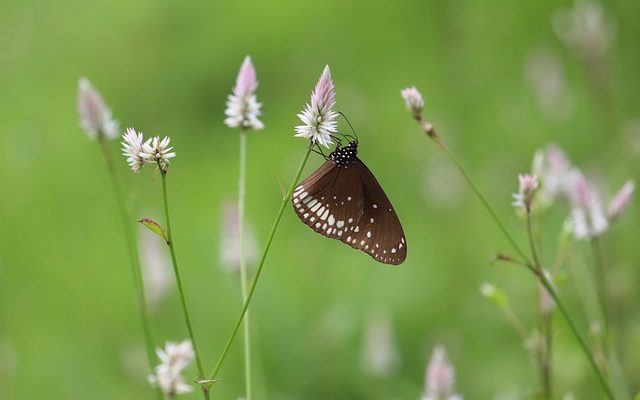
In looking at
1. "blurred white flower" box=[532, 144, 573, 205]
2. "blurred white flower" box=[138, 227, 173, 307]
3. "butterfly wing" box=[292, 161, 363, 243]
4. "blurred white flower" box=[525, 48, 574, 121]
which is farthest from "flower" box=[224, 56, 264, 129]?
"blurred white flower" box=[525, 48, 574, 121]

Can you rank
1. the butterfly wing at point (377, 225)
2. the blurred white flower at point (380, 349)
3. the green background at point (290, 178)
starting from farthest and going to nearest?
the green background at point (290, 178), the blurred white flower at point (380, 349), the butterfly wing at point (377, 225)

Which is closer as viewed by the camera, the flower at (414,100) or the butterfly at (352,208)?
the flower at (414,100)

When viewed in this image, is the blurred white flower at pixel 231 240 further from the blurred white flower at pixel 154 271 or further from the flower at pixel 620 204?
the flower at pixel 620 204

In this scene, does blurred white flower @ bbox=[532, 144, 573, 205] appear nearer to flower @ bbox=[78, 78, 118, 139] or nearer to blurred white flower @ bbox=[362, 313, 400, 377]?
blurred white flower @ bbox=[362, 313, 400, 377]

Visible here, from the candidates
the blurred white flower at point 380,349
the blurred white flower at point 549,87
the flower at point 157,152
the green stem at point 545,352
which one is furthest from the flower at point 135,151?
the blurred white flower at point 549,87

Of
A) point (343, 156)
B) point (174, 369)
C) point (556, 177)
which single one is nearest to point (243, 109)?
point (343, 156)

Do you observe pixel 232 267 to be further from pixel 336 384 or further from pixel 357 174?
pixel 336 384

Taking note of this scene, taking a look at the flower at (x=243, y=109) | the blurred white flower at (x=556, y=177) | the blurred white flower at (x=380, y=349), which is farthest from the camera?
the blurred white flower at (x=380, y=349)

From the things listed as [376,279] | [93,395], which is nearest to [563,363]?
[376,279]
